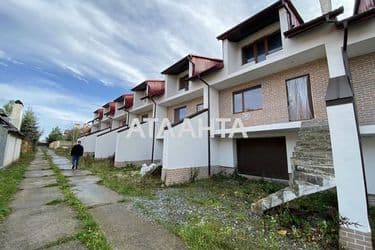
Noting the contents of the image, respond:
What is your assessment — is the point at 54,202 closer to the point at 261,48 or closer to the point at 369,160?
the point at 369,160

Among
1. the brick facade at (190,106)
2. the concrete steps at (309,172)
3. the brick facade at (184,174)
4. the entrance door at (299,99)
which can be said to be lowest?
the brick facade at (184,174)

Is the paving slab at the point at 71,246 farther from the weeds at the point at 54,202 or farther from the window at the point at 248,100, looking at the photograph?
the window at the point at 248,100

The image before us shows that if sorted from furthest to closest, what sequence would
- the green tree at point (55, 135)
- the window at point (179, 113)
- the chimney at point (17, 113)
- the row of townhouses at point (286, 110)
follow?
1. the green tree at point (55, 135)
2. the chimney at point (17, 113)
3. the window at point (179, 113)
4. the row of townhouses at point (286, 110)

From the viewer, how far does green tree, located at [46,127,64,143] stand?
162ft

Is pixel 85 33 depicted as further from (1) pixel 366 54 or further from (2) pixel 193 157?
(1) pixel 366 54

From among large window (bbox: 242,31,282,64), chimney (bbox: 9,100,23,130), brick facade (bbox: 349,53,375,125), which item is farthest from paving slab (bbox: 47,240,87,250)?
chimney (bbox: 9,100,23,130)

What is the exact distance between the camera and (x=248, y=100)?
31.6 feet

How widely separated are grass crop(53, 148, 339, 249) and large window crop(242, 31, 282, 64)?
5947 mm

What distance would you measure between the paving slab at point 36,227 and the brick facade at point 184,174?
4.22 metres

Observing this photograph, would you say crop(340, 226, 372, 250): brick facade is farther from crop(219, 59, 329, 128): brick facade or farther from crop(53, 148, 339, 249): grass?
crop(219, 59, 329, 128): brick facade

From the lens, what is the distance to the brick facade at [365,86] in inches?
237

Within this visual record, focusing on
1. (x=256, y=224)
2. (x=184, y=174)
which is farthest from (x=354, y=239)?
(x=184, y=174)

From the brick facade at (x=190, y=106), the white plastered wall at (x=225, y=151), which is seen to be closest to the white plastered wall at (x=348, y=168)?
the white plastered wall at (x=225, y=151)

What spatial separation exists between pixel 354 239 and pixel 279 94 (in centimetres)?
613
